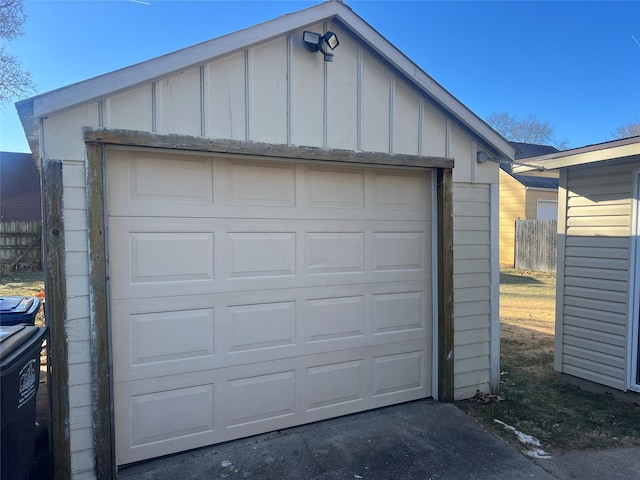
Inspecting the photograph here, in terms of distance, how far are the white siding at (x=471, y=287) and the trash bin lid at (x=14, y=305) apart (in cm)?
387

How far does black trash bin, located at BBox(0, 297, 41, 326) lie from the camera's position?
3.35 meters

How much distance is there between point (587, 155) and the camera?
14.1 feet

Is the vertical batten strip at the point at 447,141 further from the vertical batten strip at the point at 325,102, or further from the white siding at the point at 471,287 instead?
the vertical batten strip at the point at 325,102

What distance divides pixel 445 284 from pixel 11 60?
13.6 metres

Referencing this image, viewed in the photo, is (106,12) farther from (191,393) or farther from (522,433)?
(522,433)

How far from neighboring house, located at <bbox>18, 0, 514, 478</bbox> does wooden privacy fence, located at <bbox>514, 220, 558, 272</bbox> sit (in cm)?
1219

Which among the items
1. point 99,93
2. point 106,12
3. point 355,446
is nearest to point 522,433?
point 355,446

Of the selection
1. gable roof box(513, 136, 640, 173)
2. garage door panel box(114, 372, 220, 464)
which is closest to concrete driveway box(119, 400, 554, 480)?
garage door panel box(114, 372, 220, 464)

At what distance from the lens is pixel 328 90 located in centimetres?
345

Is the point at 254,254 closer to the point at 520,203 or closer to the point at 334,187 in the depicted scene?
the point at 334,187

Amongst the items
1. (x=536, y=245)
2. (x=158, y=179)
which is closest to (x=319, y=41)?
(x=158, y=179)

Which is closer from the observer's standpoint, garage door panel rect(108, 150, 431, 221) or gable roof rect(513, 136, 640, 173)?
garage door panel rect(108, 150, 431, 221)

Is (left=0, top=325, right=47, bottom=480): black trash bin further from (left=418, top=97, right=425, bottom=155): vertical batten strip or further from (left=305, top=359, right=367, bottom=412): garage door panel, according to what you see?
(left=418, top=97, right=425, bottom=155): vertical batten strip

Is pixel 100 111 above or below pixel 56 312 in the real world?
above
